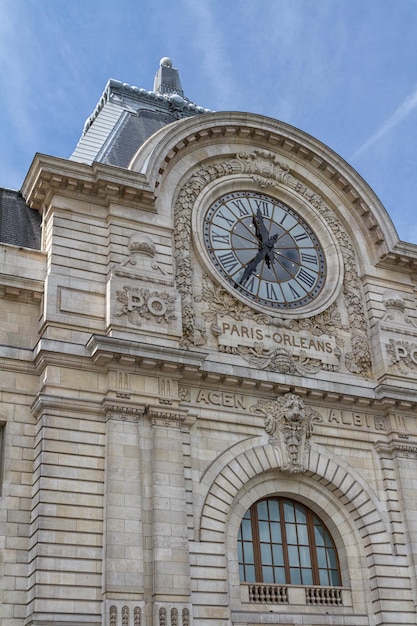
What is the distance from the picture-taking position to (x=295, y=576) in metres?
21.1

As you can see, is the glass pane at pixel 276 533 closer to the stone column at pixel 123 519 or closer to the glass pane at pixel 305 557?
the glass pane at pixel 305 557

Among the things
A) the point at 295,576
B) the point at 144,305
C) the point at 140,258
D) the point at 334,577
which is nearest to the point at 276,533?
the point at 295,576

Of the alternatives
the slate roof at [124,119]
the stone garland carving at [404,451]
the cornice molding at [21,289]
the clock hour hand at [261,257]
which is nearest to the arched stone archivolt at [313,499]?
the stone garland carving at [404,451]

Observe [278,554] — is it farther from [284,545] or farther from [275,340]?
[275,340]

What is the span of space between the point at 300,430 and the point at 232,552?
376 cm

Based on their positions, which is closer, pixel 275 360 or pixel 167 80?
pixel 275 360

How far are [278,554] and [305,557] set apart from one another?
0.80m

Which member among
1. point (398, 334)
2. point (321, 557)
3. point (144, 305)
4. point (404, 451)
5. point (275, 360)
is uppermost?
point (398, 334)

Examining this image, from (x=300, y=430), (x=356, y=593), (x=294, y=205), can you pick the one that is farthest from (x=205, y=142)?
(x=356, y=593)

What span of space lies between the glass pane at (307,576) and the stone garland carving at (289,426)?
242 centimetres

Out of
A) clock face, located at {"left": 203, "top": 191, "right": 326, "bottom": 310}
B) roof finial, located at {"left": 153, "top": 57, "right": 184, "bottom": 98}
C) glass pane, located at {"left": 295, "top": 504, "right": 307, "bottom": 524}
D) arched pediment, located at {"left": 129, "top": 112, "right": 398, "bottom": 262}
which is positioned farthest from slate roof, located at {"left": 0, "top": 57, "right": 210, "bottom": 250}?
glass pane, located at {"left": 295, "top": 504, "right": 307, "bottom": 524}

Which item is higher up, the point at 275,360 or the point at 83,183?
the point at 83,183

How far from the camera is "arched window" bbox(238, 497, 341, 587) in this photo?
68.2 ft

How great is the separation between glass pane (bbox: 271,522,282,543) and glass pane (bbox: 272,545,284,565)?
172 millimetres
